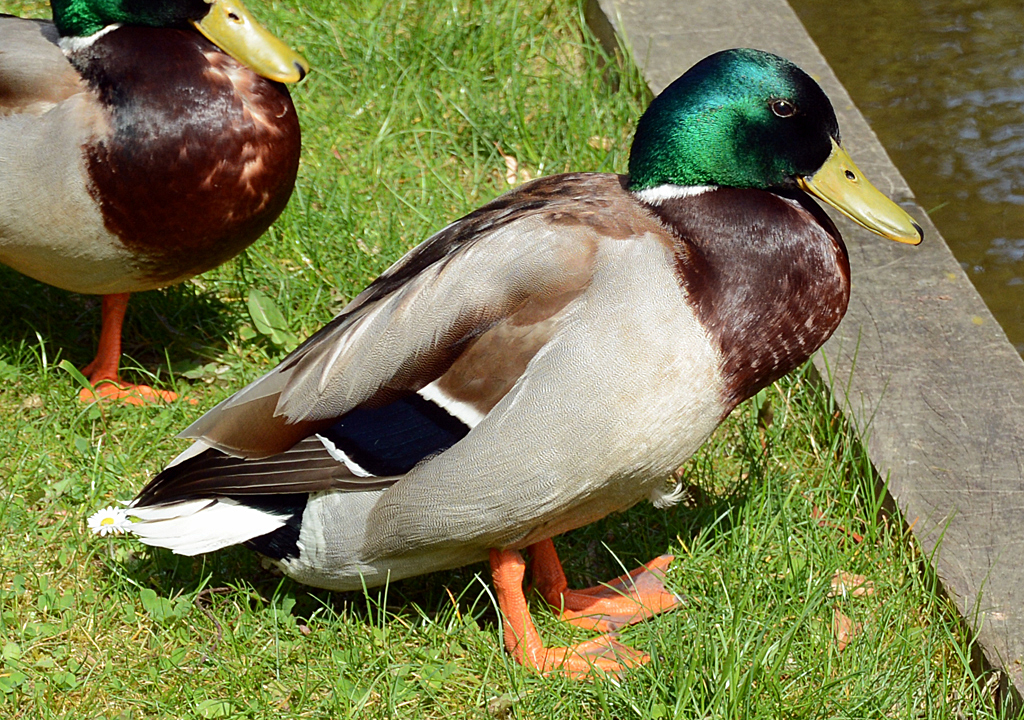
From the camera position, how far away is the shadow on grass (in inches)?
153

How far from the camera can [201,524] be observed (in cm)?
281

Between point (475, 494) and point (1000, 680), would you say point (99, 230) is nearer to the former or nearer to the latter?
point (475, 494)

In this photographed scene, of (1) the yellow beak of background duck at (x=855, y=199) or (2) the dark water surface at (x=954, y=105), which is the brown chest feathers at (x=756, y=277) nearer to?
(1) the yellow beak of background duck at (x=855, y=199)

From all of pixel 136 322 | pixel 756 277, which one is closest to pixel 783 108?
pixel 756 277

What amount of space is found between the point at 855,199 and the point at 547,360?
31.7 inches

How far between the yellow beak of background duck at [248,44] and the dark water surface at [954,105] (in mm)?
2381

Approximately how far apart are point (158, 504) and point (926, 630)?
5.92ft

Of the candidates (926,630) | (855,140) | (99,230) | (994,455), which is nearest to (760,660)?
(926,630)

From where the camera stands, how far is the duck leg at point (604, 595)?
2992 mm

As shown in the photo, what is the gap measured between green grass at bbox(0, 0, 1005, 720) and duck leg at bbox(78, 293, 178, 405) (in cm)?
6

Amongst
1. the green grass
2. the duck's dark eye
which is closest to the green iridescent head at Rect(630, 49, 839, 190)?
the duck's dark eye

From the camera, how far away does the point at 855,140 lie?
435 centimetres

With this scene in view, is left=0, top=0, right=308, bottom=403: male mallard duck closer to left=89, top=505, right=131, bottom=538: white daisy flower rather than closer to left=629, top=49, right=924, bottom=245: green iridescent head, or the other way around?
left=89, top=505, right=131, bottom=538: white daisy flower

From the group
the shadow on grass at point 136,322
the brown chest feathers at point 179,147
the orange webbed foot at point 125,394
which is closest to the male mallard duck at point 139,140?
the brown chest feathers at point 179,147
